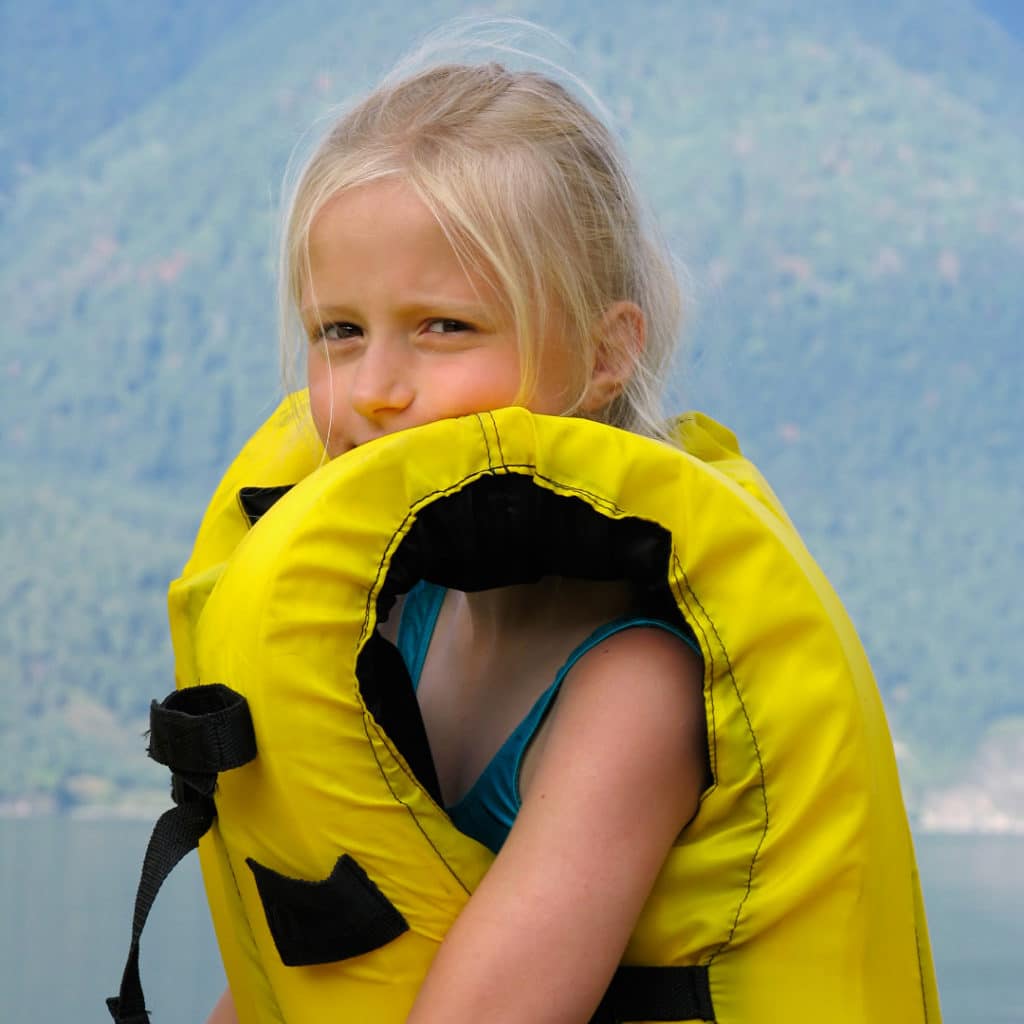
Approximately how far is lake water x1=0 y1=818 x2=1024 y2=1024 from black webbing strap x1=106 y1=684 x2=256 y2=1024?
140 centimetres

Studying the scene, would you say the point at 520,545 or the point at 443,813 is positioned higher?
the point at 520,545

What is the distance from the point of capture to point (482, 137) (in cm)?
95

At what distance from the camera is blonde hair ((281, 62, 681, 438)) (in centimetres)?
91

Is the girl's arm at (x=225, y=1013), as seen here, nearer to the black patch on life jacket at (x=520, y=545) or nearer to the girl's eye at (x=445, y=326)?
the black patch on life jacket at (x=520, y=545)

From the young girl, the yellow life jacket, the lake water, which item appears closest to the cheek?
the young girl

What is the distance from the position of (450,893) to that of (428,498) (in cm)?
22

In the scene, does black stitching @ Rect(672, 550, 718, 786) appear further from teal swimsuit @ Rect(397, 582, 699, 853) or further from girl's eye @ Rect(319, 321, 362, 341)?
girl's eye @ Rect(319, 321, 362, 341)

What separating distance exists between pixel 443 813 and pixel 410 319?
298mm

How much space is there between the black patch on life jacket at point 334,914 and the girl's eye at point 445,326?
0.32 metres

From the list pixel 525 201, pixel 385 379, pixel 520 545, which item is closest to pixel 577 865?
pixel 520 545

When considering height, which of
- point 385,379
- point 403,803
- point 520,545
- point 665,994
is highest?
point 385,379

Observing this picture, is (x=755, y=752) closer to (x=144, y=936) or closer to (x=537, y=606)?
(x=537, y=606)

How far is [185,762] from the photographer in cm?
81

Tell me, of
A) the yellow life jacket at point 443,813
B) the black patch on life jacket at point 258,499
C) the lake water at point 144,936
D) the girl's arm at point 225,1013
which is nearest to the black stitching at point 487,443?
the yellow life jacket at point 443,813
